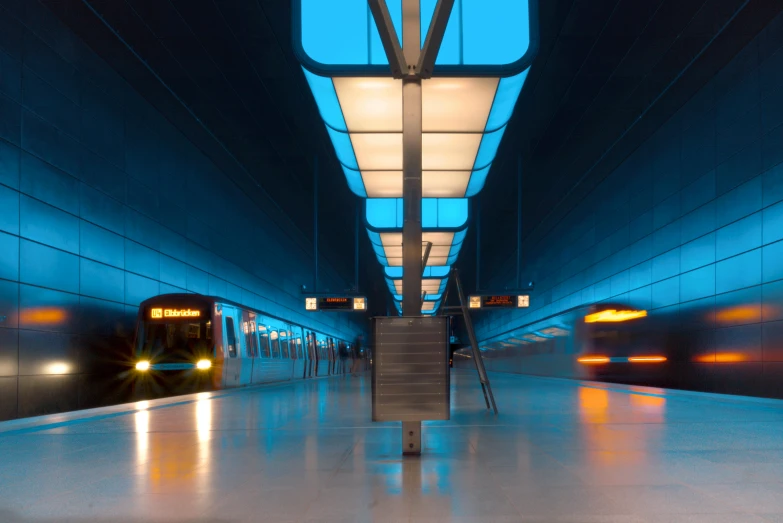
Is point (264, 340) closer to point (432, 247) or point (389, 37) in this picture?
point (432, 247)

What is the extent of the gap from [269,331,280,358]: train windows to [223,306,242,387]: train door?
18.2ft

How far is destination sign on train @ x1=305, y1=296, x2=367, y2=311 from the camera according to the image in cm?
3078

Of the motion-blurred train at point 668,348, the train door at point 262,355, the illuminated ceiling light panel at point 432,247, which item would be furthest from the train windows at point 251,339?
the motion-blurred train at point 668,348

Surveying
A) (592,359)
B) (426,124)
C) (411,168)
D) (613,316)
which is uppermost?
(426,124)

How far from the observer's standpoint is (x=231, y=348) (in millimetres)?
20094

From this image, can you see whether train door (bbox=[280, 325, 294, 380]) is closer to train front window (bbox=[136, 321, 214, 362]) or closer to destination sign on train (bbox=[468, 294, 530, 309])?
destination sign on train (bbox=[468, 294, 530, 309])

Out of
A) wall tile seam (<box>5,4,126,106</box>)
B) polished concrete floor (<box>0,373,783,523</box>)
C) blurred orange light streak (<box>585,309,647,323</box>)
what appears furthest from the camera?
blurred orange light streak (<box>585,309,647,323</box>)

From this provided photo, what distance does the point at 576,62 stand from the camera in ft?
49.6

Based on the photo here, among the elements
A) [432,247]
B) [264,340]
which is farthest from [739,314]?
[432,247]

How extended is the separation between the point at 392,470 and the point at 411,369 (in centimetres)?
96

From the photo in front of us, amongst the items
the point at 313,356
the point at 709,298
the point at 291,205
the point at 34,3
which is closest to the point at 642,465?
the point at 709,298

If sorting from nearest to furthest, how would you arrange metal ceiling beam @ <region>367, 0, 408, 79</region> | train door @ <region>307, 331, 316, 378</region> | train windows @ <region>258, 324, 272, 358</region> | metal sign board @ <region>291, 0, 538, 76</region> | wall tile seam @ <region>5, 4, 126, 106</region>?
metal ceiling beam @ <region>367, 0, 408, 79</region> → wall tile seam @ <region>5, 4, 126, 106</region> → metal sign board @ <region>291, 0, 538, 76</region> → train windows @ <region>258, 324, 272, 358</region> → train door @ <region>307, 331, 316, 378</region>

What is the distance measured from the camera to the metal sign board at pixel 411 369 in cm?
571

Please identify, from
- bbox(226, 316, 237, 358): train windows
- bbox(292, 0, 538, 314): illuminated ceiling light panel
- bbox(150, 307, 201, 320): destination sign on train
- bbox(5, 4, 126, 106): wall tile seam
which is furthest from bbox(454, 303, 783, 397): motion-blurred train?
bbox(5, 4, 126, 106): wall tile seam
